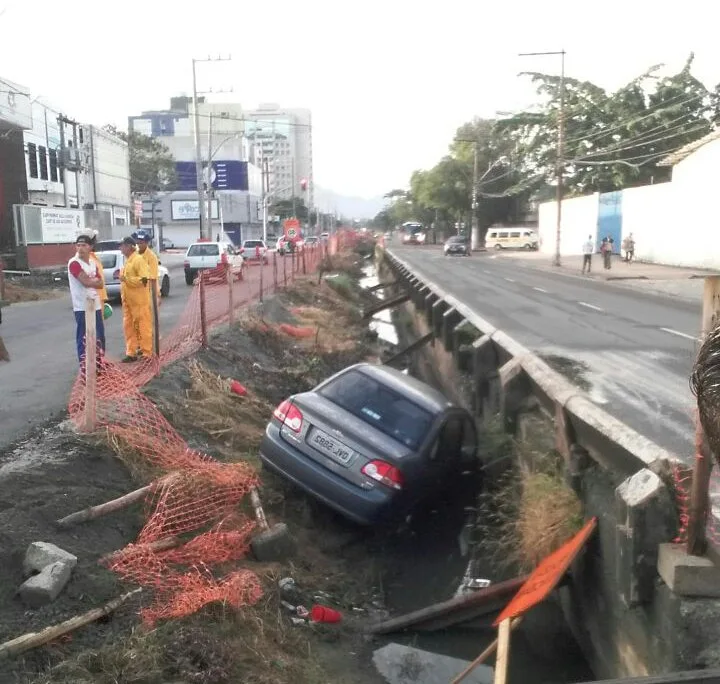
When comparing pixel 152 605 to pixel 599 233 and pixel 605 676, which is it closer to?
pixel 605 676

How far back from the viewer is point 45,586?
177 inches

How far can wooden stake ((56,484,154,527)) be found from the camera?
5.46 m

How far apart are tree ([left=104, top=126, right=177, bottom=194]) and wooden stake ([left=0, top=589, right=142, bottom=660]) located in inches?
3210

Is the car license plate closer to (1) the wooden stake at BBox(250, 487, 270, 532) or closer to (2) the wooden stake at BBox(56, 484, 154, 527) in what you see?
(1) the wooden stake at BBox(250, 487, 270, 532)

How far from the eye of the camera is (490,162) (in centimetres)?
8144

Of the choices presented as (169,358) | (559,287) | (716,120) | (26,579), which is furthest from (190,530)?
(716,120)

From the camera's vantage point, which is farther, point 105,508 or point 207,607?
point 105,508

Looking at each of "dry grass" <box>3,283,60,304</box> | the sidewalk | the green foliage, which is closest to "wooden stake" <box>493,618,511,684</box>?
the sidewalk

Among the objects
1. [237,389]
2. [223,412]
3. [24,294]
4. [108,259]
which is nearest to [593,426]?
[223,412]

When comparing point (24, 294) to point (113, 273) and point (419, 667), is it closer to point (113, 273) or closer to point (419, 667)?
point (113, 273)

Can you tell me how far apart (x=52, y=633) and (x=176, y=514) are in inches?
77.8

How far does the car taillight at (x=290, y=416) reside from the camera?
772 cm

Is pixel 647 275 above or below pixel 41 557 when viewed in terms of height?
below

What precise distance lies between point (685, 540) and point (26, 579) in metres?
3.77
